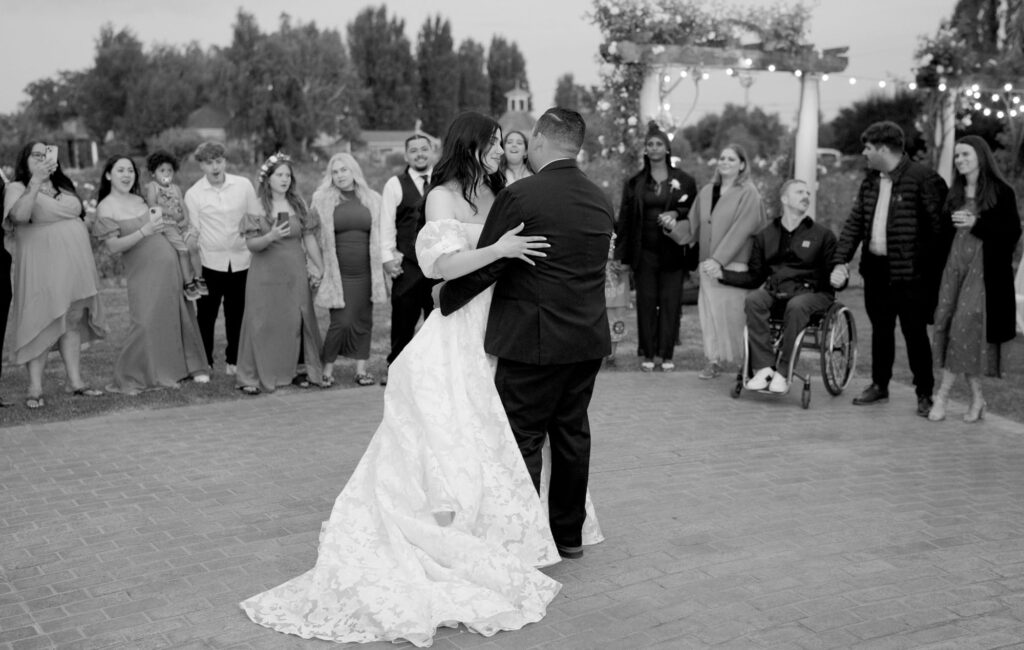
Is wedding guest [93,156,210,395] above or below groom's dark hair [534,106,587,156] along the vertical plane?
below

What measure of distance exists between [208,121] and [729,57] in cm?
8157

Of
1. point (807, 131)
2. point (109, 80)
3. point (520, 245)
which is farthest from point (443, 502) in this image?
point (109, 80)

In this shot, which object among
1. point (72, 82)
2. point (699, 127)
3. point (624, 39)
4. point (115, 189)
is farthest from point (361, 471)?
point (72, 82)

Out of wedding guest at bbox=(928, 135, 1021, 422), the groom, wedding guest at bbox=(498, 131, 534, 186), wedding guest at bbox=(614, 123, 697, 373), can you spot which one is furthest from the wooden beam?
the groom

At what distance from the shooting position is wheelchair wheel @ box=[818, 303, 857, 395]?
7.72 meters

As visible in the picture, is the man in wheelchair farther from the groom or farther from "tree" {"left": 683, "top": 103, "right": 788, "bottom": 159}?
"tree" {"left": 683, "top": 103, "right": 788, "bottom": 159}

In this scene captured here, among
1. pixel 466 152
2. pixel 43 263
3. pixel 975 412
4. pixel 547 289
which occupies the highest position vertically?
pixel 466 152

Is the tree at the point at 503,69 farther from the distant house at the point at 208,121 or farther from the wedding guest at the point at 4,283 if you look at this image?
the wedding guest at the point at 4,283

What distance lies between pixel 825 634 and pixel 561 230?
1850mm

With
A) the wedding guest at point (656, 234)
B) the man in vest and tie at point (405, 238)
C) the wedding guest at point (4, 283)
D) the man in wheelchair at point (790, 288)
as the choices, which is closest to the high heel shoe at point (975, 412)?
the man in wheelchair at point (790, 288)

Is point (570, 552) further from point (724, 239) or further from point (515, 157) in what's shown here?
point (724, 239)

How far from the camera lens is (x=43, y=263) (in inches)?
300

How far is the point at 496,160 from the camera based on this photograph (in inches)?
179

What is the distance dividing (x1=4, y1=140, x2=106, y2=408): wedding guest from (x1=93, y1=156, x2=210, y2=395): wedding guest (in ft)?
0.96
